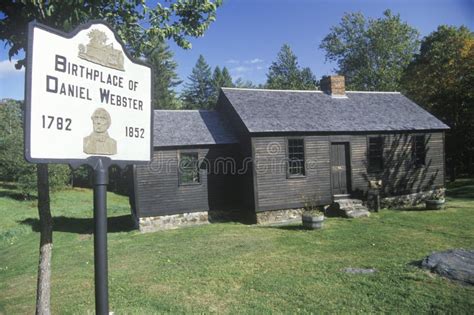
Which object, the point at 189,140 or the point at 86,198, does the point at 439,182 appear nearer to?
the point at 189,140

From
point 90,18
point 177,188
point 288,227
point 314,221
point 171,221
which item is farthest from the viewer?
point 177,188

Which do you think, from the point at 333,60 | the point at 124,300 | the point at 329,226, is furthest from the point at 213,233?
the point at 333,60

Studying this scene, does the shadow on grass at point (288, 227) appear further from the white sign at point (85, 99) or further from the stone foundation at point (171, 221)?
the white sign at point (85, 99)

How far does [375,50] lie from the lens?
4600 centimetres

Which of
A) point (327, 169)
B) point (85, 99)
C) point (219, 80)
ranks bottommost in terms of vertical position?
point (327, 169)

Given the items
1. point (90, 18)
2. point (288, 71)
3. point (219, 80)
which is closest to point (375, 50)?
point (288, 71)

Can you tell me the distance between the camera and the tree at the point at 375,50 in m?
44.4

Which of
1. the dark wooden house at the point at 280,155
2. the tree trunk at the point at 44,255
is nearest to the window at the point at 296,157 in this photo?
the dark wooden house at the point at 280,155

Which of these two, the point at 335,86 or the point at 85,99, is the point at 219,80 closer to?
the point at 335,86

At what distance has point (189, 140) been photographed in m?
17.0

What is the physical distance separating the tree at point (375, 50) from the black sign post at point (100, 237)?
146ft

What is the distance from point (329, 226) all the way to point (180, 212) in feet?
20.9

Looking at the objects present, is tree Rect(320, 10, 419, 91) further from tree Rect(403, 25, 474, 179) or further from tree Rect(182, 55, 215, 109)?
tree Rect(182, 55, 215, 109)

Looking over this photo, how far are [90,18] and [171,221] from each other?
42.0 feet
